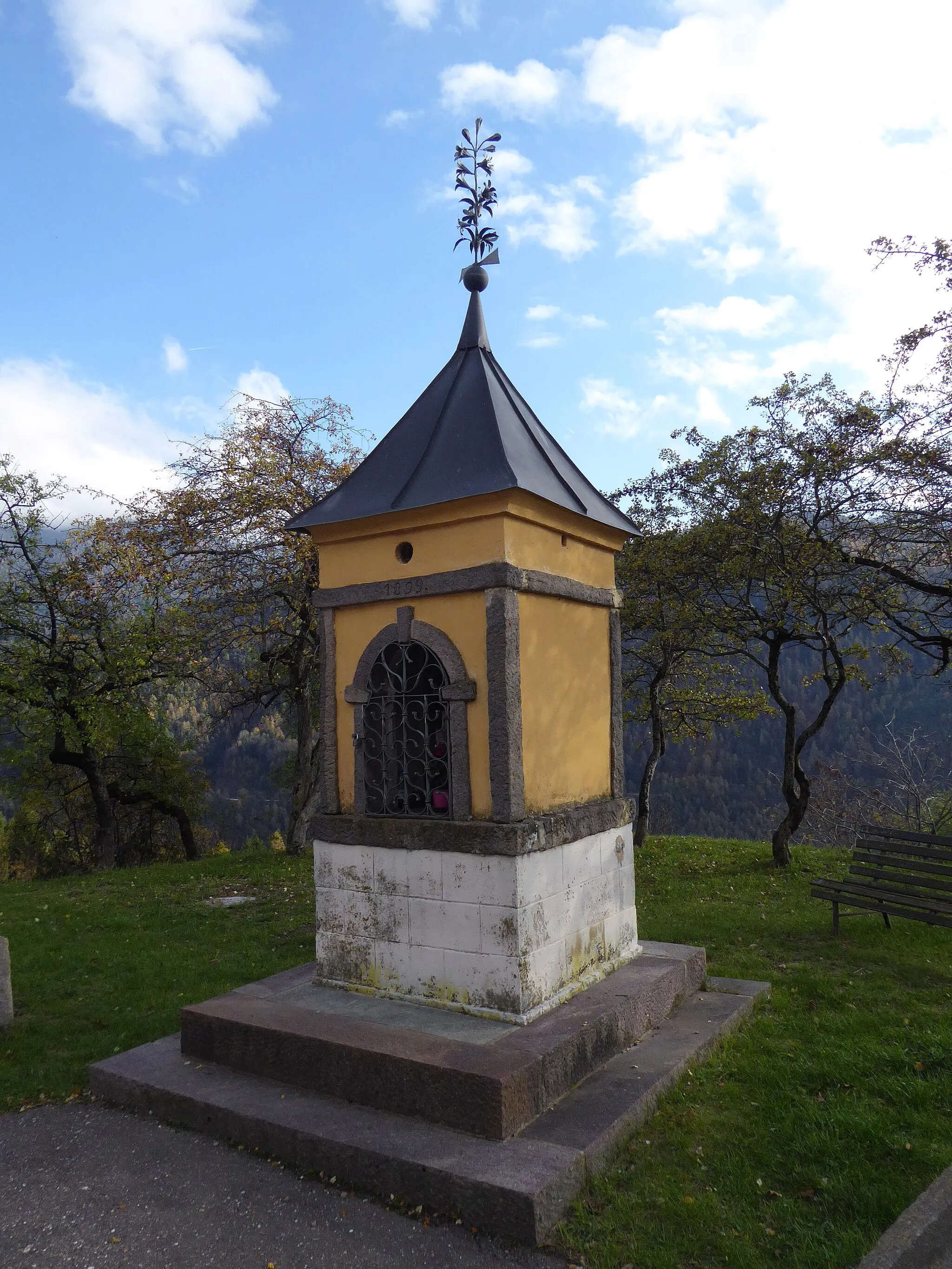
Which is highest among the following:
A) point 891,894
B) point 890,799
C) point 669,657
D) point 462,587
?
point 462,587

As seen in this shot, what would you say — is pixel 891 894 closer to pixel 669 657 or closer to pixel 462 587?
pixel 462 587

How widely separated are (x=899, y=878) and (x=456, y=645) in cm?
498

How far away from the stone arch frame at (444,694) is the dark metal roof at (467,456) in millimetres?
773

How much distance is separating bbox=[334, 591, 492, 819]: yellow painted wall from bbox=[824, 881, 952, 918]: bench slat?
423 cm

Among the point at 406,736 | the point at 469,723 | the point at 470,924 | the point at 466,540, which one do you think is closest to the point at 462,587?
the point at 466,540

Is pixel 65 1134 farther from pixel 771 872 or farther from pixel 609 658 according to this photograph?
pixel 771 872

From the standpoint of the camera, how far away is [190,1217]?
3.75m

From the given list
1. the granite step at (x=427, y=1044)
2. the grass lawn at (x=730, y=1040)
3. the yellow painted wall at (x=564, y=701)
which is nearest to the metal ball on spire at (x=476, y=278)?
the yellow painted wall at (x=564, y=701)

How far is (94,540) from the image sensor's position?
1385 centimetres

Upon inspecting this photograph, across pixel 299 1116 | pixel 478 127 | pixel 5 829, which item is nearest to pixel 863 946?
pixel 299 1116

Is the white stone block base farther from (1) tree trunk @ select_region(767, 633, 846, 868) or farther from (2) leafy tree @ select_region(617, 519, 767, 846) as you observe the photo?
(1) tree trunk @ select_region(767, 633, 846, 868)

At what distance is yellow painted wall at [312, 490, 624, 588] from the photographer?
5055mm

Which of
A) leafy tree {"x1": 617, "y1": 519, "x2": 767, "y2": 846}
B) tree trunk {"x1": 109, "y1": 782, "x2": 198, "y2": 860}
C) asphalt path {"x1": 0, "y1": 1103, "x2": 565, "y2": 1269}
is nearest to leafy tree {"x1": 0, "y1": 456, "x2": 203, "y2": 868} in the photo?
tree trunk {"x1": 109, "y1": 782, "x2": 198, "y2": 860}

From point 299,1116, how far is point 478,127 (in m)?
6.38
